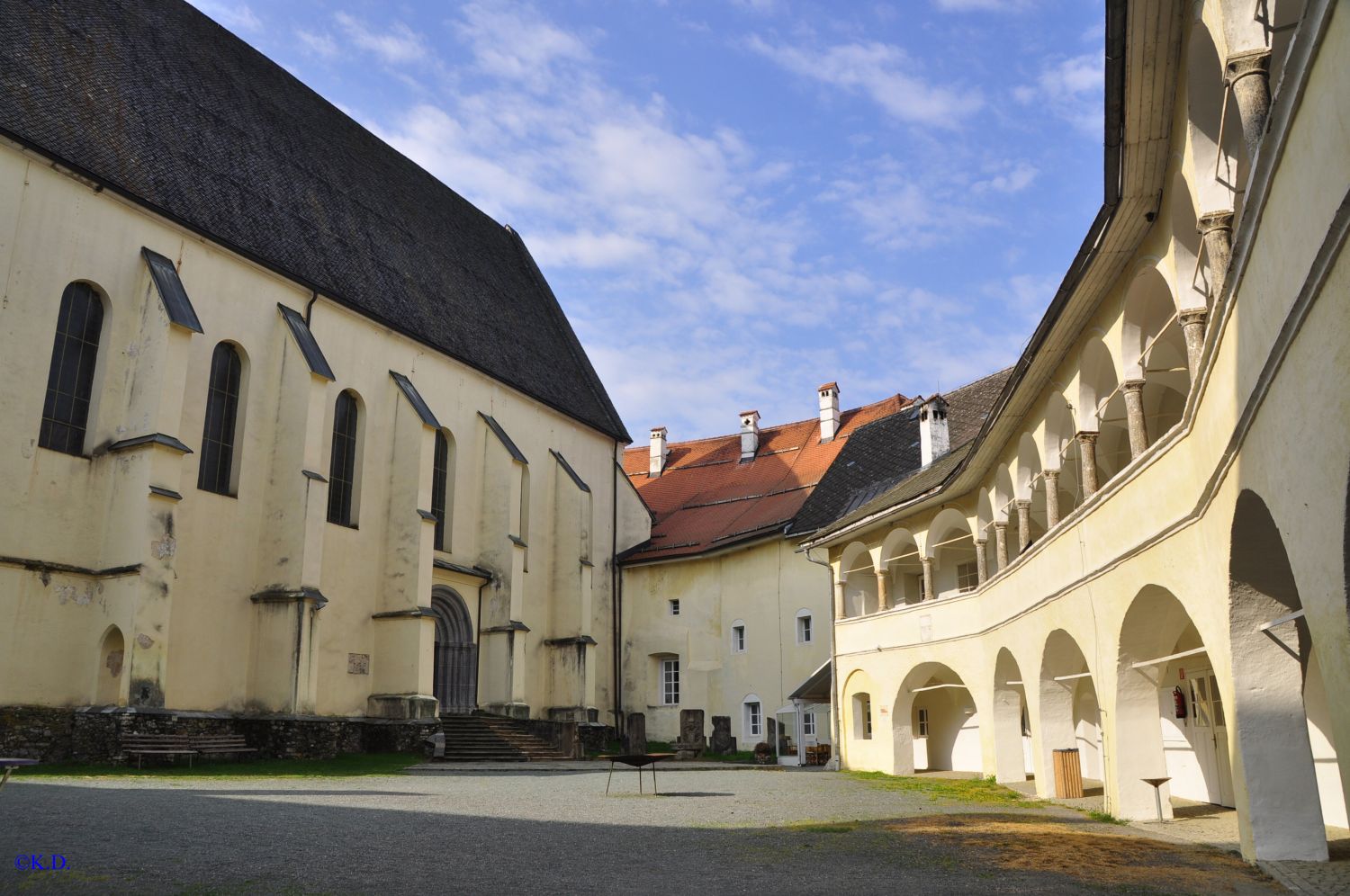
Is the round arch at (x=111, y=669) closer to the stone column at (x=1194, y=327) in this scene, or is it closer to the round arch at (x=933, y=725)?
the round arch at (x=933, y=725)

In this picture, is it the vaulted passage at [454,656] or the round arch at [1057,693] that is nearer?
the round arch at [1057,693]

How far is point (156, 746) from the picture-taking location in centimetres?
1914

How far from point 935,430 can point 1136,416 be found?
51.3 feet

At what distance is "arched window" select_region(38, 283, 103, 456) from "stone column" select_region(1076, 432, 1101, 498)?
17.1 metres

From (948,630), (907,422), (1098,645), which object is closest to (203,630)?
(948,630)

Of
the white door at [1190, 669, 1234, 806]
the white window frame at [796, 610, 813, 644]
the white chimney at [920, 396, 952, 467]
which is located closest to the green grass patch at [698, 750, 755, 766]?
the white window frame at [796, 610, 813, 644]

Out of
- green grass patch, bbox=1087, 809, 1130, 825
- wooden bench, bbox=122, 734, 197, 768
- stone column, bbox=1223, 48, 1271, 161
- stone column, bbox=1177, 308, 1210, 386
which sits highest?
stone column, bbox=1223, 48, 1271, 161

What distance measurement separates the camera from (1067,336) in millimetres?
14609

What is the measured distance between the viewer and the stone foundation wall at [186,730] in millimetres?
18391

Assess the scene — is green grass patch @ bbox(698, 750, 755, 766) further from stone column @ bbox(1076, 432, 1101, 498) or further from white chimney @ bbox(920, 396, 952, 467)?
stone column @ bbox(1076, 432, 1101, 498)

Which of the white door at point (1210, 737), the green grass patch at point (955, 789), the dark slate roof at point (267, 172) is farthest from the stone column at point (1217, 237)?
the dark slate roof at point (267, 172)

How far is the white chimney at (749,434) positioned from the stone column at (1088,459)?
30.0m

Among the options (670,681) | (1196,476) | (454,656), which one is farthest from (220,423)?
(1196,476)

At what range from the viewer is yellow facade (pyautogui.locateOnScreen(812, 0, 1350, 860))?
251 inches
